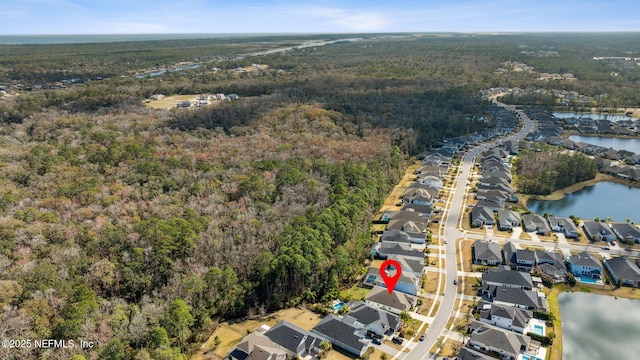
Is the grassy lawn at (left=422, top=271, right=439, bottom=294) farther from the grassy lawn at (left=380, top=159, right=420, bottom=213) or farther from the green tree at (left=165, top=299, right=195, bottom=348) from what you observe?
the green tree at (left=165, top=299, right=195, bottom=348)

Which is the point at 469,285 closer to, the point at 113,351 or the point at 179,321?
the point at 179,321

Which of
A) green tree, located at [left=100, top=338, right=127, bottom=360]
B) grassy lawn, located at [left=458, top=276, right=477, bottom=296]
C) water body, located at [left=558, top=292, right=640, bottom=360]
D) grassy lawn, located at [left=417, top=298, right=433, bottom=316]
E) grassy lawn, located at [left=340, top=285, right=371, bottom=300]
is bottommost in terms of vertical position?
water body, located at [left=558, top=292, right=640, bottom=360]

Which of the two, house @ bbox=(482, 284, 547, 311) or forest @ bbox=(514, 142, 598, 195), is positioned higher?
forest @ bbox=(514, 142, 598, 195)

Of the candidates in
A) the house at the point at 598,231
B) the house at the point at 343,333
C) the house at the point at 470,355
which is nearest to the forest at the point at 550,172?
the house at the point at 598,231

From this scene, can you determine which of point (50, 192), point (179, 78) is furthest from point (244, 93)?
point (50, 192)

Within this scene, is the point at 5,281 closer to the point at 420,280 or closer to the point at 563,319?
the point at 420,280

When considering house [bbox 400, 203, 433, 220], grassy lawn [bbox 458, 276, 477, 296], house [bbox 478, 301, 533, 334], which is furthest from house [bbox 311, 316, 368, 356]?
house [bbox 400, 203, 433, 220]

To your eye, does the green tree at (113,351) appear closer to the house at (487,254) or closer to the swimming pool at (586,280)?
the house at (487,254)
